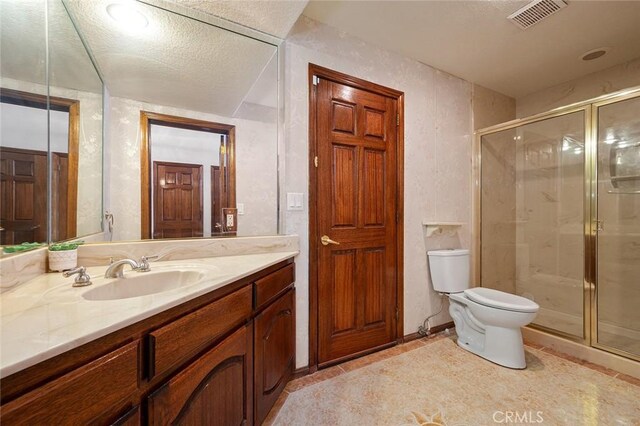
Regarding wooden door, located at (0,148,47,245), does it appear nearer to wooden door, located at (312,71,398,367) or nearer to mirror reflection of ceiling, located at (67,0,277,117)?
mirror reflection of ceiling, located at (67,0,277,117)

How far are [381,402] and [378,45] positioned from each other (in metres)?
2.43

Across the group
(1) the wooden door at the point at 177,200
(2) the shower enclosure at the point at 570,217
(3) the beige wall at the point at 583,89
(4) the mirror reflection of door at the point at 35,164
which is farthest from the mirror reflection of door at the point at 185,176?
(3) the beige wall at the point at 583,89

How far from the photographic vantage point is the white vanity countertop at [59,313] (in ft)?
1.58

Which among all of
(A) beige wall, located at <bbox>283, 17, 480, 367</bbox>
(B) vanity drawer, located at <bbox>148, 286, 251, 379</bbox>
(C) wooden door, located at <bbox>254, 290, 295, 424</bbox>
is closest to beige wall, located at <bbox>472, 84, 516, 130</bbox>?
(A) beige wall, located at <bbox>283, 17, 480, 367</bbox>

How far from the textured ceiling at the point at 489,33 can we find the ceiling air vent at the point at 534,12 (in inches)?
1.8

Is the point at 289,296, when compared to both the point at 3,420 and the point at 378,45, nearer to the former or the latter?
the point at 3,420

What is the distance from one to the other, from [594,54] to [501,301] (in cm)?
215

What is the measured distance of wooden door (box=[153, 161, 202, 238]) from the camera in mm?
1474

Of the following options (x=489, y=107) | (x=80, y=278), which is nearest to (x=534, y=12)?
(x=489, y=107)

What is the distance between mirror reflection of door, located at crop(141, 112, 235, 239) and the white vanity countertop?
0.48 metres

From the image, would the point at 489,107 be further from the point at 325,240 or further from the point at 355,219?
the point at 325,240

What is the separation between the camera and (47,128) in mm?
1090

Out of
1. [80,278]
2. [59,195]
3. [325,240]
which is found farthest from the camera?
[325,240]

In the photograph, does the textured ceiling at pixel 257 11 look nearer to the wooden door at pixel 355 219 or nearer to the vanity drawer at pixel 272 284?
the wooden door at pixel 355 219
